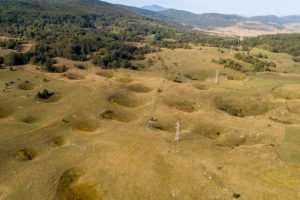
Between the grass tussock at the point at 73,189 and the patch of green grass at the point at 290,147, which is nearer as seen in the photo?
the grass tussock at the point at 73,189

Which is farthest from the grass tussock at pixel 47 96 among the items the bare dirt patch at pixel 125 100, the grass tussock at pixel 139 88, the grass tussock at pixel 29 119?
the grass tussock at pixel 139 88

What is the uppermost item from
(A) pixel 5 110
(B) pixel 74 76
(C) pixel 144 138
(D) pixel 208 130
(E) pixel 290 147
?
(E) pixel 290 147

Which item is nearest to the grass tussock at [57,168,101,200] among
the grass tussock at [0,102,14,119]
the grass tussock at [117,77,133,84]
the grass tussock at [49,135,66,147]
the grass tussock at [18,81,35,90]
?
the grass tussock at [49,135,66,147]

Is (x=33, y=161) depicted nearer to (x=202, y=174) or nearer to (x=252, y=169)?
(x=202, y=174)

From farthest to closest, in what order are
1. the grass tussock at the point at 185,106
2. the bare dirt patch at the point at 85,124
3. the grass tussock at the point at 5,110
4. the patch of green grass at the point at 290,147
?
1. the grass tussock at the point at 185,106
2. the grass tussock at the point at 5,110
3. the bare dirt patch at the point at 85,124
4. the patch of green grass at the point at 290,147

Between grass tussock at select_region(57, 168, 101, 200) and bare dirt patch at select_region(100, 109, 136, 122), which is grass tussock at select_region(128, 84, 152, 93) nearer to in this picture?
bare dirt patch at select_region(100, 109, 136, 122)

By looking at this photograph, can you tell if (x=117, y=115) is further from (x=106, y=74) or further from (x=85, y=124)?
(x=106, y=74)

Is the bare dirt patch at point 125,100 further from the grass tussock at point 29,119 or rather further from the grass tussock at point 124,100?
the grass tussock at point 29,119

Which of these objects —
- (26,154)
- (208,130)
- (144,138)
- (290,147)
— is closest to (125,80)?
(208,130)

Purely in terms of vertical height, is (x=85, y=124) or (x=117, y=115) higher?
(x=117, y=115)
